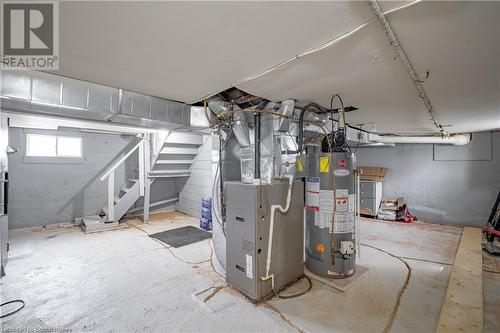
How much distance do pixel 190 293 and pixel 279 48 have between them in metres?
2.27

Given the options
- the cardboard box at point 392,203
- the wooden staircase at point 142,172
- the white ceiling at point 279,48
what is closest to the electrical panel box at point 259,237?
the white ceiling at point 279,48

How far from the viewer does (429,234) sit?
4.24m

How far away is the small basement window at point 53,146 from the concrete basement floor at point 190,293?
173 cm

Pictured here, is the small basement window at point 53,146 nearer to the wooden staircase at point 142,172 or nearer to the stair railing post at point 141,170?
the wooden staircase at point 142,172

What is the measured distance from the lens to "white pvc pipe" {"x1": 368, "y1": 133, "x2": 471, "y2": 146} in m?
4.59

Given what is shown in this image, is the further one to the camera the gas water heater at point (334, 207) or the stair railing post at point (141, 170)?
the stair railing post at point (141, 170)

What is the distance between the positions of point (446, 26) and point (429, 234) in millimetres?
4335

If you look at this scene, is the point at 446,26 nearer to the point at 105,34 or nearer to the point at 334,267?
the point at 105,34

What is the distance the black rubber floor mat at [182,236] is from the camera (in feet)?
12.2

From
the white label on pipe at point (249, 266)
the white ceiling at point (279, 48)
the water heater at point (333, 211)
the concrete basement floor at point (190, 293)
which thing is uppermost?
the white ceiling at point (279, 48)

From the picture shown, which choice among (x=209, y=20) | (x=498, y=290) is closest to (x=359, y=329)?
(x=498, y=290)

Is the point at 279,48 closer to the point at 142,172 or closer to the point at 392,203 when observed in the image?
the point at 142,172

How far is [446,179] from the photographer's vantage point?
5.01 m

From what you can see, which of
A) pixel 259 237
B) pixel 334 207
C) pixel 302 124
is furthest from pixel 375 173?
pixel 259 237
